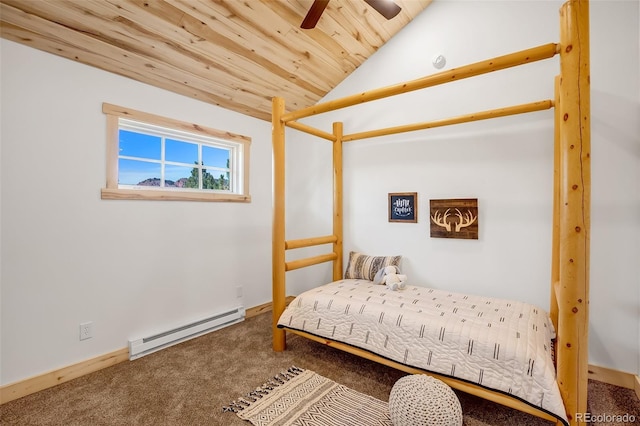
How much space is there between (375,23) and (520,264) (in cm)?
231

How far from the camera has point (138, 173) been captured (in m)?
2.52

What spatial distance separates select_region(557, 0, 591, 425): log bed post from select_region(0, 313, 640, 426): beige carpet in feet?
1.87

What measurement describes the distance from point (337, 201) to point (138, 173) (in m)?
1.80

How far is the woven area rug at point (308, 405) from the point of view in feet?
5.20

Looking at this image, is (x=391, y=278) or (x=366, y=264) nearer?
(x=391, y=278)

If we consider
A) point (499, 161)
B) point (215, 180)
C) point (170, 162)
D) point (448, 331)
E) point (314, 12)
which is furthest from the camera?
point (215, 180)

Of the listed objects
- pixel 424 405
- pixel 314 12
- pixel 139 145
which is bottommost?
pixel 424 405

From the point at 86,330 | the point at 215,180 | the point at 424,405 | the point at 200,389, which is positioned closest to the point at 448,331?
the point at 424,405

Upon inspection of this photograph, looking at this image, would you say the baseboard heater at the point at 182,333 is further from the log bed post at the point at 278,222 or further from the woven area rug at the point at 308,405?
the woven area rug at the point at 308,405

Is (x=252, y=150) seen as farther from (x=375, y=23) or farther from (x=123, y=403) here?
(x=123, y=403)

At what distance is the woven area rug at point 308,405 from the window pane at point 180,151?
204 centimetres

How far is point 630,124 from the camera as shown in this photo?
189cm

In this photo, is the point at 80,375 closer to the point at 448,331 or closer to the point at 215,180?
the point at 215,180

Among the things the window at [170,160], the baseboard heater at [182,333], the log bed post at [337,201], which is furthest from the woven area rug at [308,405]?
the window at [170,160]
